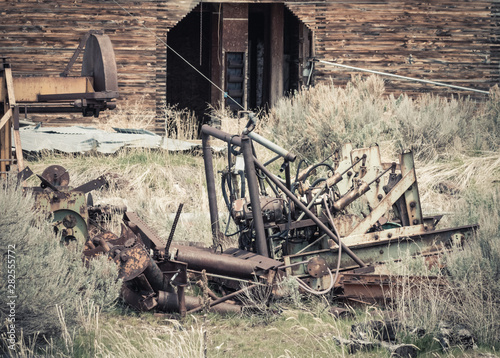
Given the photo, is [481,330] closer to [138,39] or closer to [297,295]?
[297,295]

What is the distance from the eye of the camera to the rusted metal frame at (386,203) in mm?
7027

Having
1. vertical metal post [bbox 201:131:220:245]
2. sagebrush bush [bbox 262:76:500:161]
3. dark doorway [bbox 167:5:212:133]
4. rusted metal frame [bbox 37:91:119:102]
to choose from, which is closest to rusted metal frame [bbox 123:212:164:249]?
vertical metal post [bbox 201:131:220:245]

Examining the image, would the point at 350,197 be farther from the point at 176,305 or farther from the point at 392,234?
the point at 176,305

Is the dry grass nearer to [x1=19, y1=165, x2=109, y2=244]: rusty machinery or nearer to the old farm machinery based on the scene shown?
the old farm machinery

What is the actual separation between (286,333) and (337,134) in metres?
6.52

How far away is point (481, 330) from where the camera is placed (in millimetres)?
5539

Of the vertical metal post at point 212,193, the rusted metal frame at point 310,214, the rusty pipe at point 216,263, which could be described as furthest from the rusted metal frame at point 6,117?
the rusted metal frame at point 310,214

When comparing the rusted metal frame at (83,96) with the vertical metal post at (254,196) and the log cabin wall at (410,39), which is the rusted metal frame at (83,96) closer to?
the vertical metal post at (254,196)

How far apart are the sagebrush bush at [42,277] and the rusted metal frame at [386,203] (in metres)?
2.36

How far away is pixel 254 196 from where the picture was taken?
6.36 meters

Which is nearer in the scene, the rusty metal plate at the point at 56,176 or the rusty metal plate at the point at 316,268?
the rusty metal plate at the point at 316,268

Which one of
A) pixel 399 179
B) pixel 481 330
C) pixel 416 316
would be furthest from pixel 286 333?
pixel 399 179

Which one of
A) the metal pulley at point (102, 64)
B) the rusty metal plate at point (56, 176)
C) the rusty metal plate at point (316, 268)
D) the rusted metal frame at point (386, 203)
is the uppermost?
the metal pulley at point (102, 64)

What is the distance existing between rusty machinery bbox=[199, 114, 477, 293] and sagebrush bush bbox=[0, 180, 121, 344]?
53.8 inches
